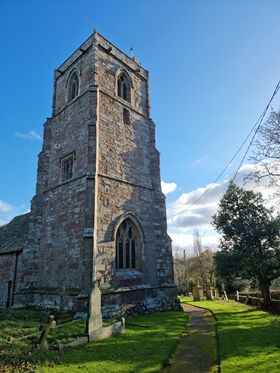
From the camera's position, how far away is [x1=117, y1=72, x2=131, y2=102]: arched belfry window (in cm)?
1769

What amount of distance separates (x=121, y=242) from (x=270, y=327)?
24.7 feet

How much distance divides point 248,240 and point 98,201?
39.5 feet

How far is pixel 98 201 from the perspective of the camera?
43.0 feet

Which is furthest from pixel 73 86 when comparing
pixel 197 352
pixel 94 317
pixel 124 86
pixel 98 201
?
pixel 197 352

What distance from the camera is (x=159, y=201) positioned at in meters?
16.8

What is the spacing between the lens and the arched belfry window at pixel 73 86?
17300 millimetres

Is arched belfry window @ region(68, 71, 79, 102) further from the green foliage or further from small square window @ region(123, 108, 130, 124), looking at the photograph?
the green foliage

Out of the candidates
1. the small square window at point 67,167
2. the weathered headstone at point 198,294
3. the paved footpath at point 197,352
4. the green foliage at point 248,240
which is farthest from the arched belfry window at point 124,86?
the weathered headstone at point 198,294

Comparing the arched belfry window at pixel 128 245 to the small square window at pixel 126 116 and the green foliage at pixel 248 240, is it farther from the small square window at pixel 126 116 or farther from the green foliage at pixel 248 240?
the green foliage at pixel 248 240

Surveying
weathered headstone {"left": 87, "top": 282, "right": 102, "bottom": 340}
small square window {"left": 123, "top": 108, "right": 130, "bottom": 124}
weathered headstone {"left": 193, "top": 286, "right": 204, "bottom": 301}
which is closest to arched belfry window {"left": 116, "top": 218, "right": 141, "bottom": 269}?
weathered headstone {"left": 87, "top": 282, "right": 102, "bottom": 340}

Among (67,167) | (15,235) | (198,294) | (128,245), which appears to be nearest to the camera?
(128,245)

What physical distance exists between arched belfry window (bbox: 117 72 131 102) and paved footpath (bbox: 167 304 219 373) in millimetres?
14131

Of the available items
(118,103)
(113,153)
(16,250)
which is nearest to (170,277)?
(113,153)

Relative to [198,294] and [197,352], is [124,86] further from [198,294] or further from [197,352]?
[198,294]
